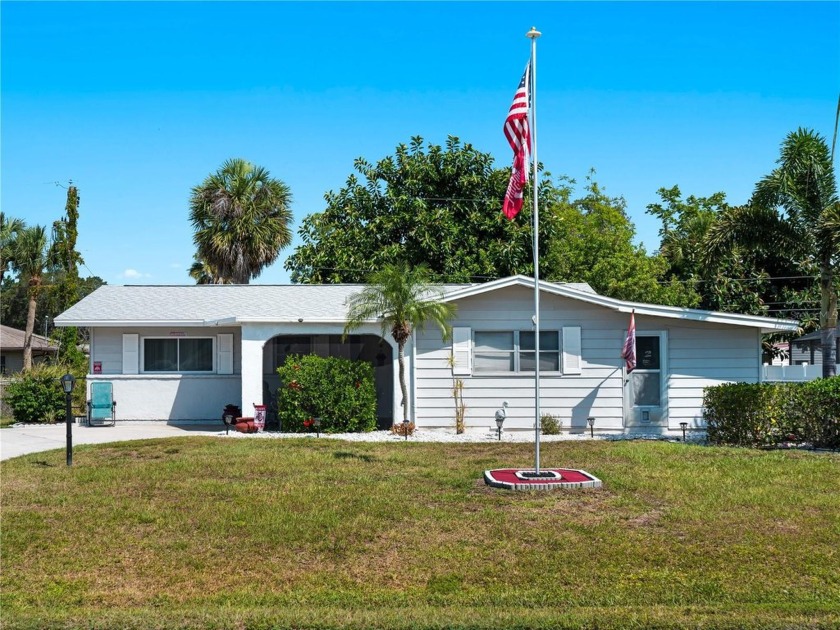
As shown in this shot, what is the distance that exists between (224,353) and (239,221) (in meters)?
13.8

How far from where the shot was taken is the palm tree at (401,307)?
17.2 metres

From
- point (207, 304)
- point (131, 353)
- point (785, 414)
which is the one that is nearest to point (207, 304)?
point (207, 304)

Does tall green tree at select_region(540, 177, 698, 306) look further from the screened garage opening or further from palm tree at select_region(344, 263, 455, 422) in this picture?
palm tree at select_region(344, 263, 455, 422)

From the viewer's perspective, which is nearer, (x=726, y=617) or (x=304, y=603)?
(x=726, y=617)

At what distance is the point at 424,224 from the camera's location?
31.6 meters

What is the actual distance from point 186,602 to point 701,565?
176 inches

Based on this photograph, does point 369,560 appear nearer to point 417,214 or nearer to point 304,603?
point 304,603

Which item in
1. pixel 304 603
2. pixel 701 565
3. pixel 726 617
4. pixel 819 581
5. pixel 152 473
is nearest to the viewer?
pixel 726 617

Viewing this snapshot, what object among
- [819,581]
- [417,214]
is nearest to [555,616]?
[819,581]

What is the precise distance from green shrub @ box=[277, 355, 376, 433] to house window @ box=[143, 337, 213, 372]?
342 cm

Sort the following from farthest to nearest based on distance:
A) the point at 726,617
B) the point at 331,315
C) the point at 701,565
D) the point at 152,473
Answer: the point at 331,315
the point at 152,473
the point at 701,565
the point at 726,617

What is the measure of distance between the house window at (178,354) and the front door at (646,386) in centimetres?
972

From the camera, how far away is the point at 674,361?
59.6 ft

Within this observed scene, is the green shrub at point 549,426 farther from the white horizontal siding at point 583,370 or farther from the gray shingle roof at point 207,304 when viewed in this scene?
the gray shingle roof at point 207,304
